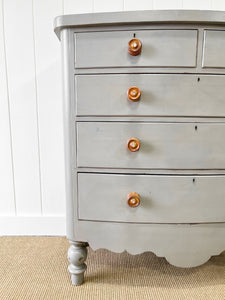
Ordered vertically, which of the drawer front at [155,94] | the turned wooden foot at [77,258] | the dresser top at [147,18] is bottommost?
the turned wooden foot at [77,258]

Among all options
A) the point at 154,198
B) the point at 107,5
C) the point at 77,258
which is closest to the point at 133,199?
the point at 154,198

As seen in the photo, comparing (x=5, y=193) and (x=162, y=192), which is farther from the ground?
(x=162, y=192)

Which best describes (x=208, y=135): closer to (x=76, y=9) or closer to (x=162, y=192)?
(x=162, y=192)

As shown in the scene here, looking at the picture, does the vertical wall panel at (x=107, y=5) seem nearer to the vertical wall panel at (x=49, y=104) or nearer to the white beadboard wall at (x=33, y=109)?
the white beadboard wall at (x=33, y=109)

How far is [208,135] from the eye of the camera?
0.81 meters

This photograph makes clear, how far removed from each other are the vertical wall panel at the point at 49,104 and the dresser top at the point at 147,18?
0.49 meters

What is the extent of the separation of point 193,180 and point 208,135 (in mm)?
163

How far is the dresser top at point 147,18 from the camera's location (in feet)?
2.40

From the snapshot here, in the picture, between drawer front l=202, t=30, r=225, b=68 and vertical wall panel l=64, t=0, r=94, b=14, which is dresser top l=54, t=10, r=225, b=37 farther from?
vertical wall panel l=64, t=0, r=94, b=14

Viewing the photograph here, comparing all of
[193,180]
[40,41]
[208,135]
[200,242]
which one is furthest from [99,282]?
[40,41]

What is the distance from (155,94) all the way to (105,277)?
2.56ft

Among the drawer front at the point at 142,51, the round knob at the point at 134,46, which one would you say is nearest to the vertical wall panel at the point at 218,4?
the drawer front at the point at 142,51

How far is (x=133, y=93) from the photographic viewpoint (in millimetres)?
778

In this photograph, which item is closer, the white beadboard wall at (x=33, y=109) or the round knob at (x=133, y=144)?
the round knob at (x=133, y=144)
